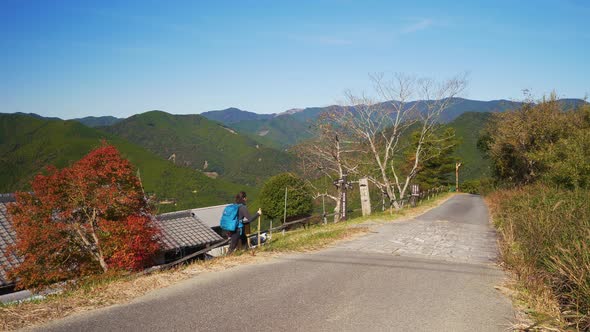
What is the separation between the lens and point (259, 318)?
4684 millimetres

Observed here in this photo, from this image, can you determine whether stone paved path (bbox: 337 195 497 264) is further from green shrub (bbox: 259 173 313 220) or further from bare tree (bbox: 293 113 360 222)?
green shrub (bbox: 259 173 313 220)

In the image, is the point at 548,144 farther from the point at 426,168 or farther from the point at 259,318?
the point at 426,168

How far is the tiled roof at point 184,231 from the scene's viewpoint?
90.2 feet

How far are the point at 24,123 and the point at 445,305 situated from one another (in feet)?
711

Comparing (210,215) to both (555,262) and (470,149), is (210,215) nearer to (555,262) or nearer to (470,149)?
(555,262)

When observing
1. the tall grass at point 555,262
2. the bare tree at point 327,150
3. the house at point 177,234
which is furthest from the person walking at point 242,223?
the bare tree at point 327,150

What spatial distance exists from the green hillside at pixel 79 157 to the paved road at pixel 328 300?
293 ft

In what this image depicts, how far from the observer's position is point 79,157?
391 ft

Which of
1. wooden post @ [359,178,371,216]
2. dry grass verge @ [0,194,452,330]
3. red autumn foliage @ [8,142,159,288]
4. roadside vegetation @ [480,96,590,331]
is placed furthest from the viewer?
wooden post @ [359,178,371,216]

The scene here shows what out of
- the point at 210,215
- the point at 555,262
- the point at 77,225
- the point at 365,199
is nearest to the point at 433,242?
the point at 555,262

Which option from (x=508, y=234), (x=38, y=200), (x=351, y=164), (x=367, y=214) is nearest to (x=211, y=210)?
(x=351, y=164)

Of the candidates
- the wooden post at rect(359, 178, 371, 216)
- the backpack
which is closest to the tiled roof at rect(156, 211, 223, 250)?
the wooden post at rect(359, 178, 371, 216)

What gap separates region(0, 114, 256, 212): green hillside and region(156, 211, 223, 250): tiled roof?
63216 millimetres

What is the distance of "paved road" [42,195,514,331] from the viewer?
14.9 feet
